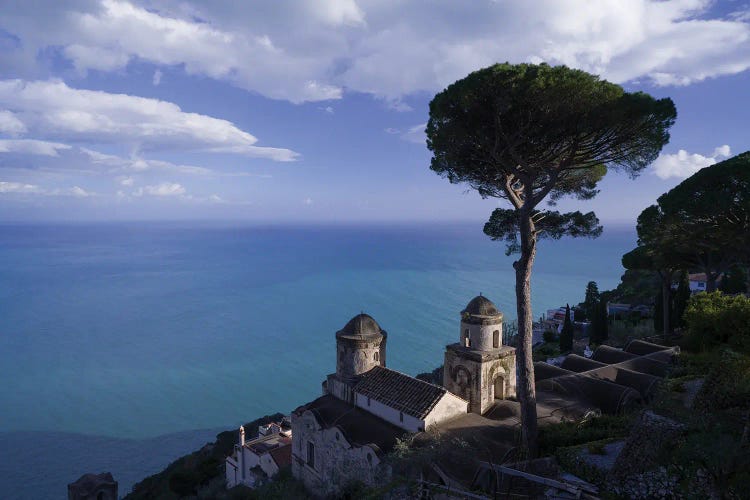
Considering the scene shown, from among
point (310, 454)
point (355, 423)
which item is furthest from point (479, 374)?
point (310, 454)

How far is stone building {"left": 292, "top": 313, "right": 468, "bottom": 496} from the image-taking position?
1380 centimetres

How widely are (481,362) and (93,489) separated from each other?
679 inches

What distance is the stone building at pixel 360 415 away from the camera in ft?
45.3

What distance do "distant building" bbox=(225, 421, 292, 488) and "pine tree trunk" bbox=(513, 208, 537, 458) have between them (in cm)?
1168

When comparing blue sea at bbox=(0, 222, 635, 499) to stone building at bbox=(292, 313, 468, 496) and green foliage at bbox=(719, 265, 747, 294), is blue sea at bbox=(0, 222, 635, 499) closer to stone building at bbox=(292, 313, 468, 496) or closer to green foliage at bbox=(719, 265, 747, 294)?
stone building at bbox=(292, 313, 468, 496)

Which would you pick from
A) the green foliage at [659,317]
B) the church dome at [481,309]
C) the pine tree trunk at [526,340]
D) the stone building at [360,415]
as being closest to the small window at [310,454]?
the stone building at [360,415]

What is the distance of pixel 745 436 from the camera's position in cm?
693

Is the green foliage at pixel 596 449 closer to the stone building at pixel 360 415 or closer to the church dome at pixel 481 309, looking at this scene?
the stone building at pixel 360 415

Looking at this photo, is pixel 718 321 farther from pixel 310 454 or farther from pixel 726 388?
pixel 310 454

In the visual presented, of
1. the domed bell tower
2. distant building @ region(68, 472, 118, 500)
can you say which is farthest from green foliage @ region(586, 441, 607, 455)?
distant building @ region(68, 472, 118, 500)

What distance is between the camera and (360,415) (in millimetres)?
15695

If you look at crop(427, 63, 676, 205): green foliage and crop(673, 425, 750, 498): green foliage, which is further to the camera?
crop(427, 63, 676, 205): green foliage

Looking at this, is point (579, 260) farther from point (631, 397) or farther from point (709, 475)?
point (709, 475)

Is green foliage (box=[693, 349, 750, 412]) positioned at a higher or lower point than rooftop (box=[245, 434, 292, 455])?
higher
